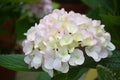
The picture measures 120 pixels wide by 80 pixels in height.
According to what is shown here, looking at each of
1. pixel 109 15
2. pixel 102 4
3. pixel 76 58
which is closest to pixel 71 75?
pixel 76 58

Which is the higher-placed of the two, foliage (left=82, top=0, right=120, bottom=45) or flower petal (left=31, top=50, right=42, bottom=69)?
flower petal (left=31, top=50, right=42, bottom=69)

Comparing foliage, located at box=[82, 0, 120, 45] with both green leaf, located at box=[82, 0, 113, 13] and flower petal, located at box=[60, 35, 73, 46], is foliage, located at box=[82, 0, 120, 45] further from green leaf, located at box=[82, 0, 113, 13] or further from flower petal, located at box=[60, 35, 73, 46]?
flower petal, located at box=[60, 35, 73, 46]

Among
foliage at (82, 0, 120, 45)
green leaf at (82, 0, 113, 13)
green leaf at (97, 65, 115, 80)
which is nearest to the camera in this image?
green leaf at (97, 65, 115, 80)

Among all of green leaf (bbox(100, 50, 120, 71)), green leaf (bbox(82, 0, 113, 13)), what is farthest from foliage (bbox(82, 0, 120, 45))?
green leaf (bbox(100, 50, 120, 71))

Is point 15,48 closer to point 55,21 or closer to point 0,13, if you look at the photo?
point 0,13

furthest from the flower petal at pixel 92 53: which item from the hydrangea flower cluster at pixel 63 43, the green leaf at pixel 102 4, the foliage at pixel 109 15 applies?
the green leaf at pixel 102 4

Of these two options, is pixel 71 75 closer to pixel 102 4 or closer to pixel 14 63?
pixel 14 63
